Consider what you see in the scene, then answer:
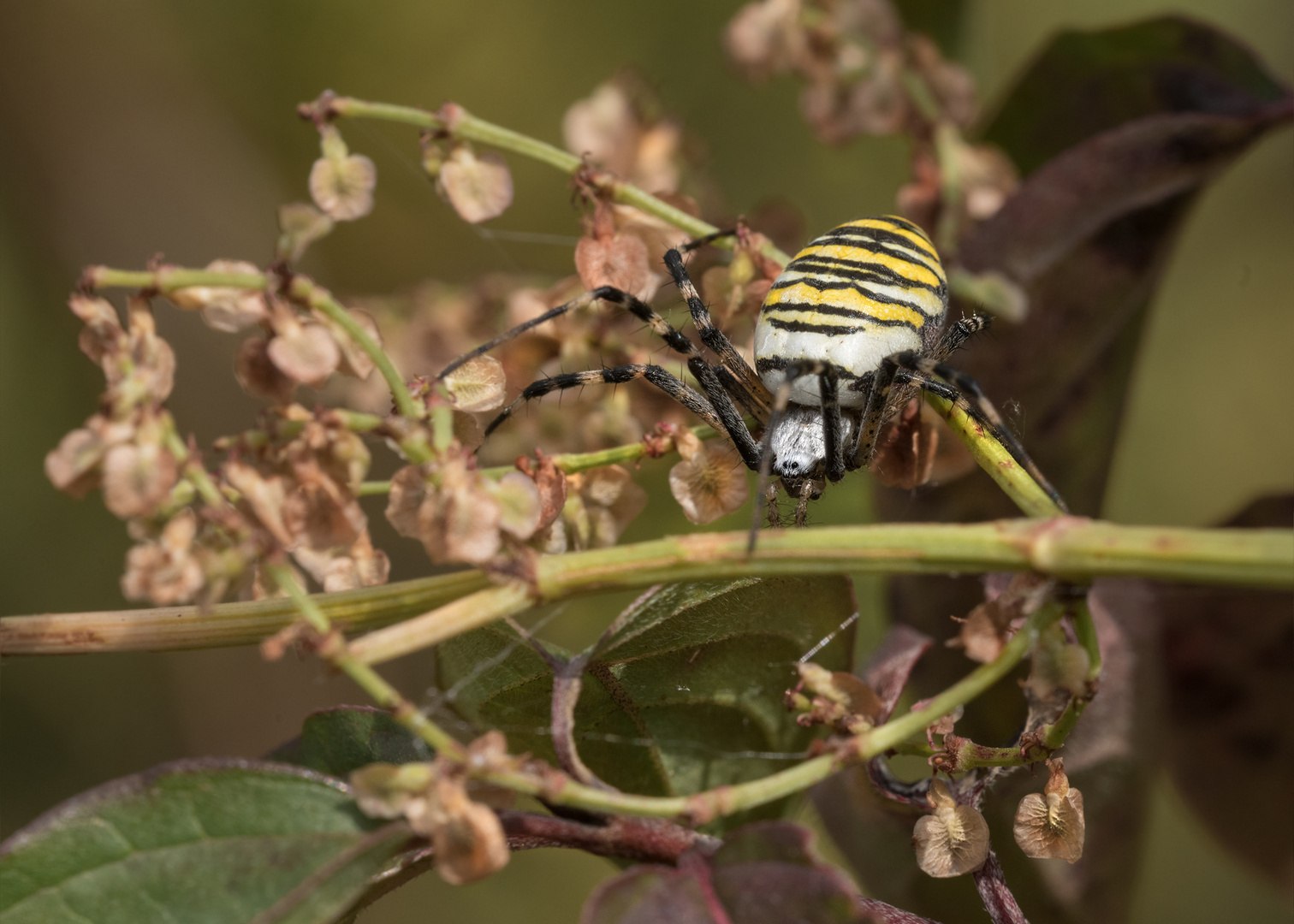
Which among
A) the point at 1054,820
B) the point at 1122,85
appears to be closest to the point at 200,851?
the point at 1054,820

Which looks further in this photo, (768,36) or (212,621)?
(768,36)

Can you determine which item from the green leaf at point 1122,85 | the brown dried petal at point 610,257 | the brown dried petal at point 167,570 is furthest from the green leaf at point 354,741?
the green leaf at point 1122,85

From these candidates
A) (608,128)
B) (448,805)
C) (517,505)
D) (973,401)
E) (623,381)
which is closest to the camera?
(448,805)

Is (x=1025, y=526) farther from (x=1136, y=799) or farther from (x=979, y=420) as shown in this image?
(x=1136, y=799)

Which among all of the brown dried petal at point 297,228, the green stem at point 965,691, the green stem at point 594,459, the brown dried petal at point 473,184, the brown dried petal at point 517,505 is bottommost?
the green stem at point 965,691

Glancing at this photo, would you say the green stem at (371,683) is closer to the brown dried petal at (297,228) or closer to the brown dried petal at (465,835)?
the brown dried petal at (465,835)

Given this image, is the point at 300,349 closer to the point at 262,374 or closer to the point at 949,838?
the point at 262,374

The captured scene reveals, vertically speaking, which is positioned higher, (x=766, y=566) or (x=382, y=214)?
(x=382, y=214)
